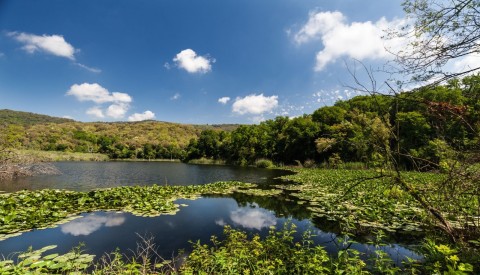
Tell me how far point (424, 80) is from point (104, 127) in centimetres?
14172

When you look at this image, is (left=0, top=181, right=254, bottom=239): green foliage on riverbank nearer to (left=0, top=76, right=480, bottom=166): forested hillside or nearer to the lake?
the lake

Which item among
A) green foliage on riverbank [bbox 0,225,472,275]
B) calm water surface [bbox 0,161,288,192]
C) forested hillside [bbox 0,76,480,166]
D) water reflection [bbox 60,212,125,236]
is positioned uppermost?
forested hillside [bbox 0,76,480,166]

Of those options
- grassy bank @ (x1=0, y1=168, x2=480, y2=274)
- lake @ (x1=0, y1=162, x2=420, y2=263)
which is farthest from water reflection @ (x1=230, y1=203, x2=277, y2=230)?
grassy bank @ (x1=0, y1=168, x2=480, y2=274)

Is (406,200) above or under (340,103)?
under

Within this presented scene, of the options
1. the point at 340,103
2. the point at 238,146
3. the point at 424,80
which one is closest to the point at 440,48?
the point at 424,80

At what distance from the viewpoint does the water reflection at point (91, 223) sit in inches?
343

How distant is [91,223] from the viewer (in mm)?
9633

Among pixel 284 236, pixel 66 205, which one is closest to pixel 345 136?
pixel 284 236

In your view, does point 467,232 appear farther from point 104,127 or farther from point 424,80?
point 104,127

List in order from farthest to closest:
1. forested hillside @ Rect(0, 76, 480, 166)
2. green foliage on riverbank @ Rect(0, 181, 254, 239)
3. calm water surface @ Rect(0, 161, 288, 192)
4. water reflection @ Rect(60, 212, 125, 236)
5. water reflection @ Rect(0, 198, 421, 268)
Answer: calm water surface @ Rect(0, 161, 288, 192)
green foliage on riverbank @ Rect(0, 181, 254, 239)
water reflection @ Rect(60, 212, 125, 236)
water reflection @ Rect(0, 198, 421, 268)
forested hillside @ Rect(0, 76, 480, 166)

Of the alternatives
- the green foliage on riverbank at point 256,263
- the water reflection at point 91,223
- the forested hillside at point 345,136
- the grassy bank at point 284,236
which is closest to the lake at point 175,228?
the water reflection at point 91,223

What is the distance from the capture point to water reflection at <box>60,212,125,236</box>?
8705 millimetres

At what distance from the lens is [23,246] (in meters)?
7.20

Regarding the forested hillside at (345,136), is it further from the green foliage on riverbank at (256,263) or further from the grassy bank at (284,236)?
the green foliage on riverbank at (256,263)
